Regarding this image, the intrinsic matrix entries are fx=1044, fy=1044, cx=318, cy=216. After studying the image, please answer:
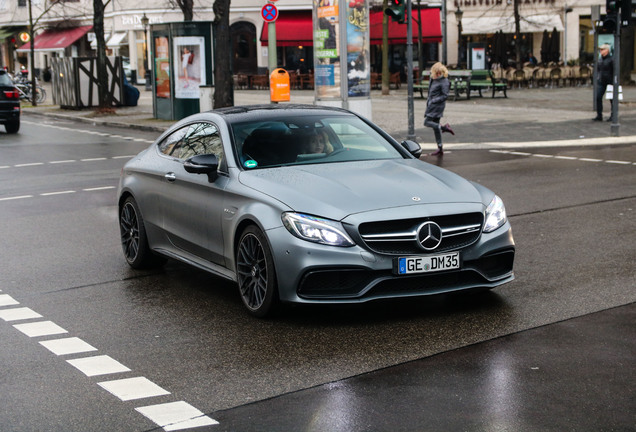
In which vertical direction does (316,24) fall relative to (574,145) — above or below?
above

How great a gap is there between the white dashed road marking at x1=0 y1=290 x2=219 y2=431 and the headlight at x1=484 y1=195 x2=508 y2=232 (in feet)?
8.86

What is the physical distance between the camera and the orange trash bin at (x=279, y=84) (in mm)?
27219

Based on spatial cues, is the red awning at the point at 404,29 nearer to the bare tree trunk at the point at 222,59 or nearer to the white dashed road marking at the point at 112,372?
the bare tree trunk at the point at 222,59

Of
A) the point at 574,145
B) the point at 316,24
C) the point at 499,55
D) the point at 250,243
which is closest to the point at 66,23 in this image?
the point at 499,55

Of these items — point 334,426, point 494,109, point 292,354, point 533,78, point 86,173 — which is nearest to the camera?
point 334,426

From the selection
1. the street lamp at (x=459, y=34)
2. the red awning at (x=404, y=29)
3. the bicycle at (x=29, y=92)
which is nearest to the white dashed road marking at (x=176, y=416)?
the bicycle at (x=29, y=92)

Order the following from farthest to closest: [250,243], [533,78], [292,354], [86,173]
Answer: [533,78], [86,173], [250,243], [292,354]

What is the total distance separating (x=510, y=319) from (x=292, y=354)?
1.64 m

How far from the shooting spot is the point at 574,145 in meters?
20.9

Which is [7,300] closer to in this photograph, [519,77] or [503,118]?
[503,118]

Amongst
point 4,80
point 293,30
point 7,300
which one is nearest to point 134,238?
point 7,300

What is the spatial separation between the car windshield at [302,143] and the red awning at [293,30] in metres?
49.7

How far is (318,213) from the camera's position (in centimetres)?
685

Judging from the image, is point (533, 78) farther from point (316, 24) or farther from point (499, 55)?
point (316, 24)
